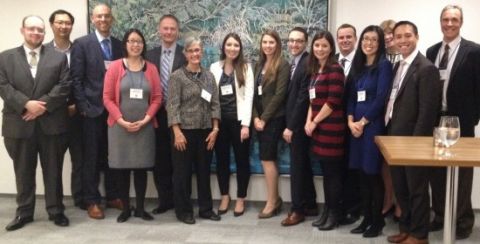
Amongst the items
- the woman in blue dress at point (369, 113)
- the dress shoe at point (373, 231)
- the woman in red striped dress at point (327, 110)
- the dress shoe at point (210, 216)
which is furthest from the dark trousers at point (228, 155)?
the dress shoe at point (373, 231)

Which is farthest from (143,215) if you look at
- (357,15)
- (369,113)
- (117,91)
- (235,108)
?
(357,15)

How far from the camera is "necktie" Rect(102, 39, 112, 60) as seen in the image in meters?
4.16

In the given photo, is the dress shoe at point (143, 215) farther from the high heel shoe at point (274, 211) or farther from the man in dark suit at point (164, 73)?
the high heel shoe at point (274, 211)

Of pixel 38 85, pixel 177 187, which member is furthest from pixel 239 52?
pixel 38 85

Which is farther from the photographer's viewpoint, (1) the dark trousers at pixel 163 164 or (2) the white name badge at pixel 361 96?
(1) the dark trousers at pixel 163 164

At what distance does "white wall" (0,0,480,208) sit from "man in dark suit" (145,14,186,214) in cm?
38

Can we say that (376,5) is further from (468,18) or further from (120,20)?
(120,20)

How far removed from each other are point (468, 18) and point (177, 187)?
281 centimetres

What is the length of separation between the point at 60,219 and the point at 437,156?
299cm

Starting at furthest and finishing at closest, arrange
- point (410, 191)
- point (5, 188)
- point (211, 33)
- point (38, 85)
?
1. point (5, 188)
2. point (211, 33)
3. point (38, 85)
4. point (410, 191)

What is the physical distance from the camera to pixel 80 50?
4.04 meters

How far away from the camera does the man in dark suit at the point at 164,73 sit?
4.13m

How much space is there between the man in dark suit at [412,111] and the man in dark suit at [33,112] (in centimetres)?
250

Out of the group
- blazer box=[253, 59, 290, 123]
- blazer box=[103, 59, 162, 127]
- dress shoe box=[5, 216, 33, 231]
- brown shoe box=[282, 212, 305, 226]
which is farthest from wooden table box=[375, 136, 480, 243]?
dress shoe box=[5, 216, 33, 231]
